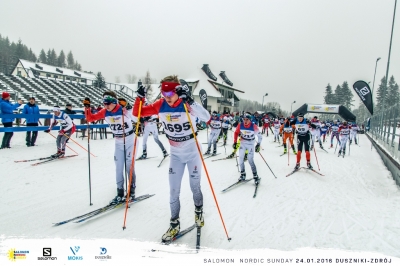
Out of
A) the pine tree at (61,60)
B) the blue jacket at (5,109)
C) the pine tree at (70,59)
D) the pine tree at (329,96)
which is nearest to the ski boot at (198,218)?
the blue jacket at (5,109)

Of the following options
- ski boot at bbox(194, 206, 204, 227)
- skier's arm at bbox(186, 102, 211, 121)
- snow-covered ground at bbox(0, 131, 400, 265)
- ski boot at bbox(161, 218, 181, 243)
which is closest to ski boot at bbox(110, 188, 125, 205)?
snow-covered ground at bbox(0, 131, 400, 265)

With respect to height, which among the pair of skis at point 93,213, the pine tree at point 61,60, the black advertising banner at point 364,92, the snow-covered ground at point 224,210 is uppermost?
the pine tree at point 61,60

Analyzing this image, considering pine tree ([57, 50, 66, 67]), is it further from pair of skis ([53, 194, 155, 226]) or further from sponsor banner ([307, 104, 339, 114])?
pair of skis ([53, 194, 155, 226])

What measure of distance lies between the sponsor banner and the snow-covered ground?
3896cm

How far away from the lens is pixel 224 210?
511 cm

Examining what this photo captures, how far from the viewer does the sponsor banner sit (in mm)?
42688

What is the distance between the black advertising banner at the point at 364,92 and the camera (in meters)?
12.8

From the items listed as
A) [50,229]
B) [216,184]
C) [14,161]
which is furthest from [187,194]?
[14,161]

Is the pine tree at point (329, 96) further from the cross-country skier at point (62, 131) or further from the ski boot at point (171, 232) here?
the ski boot at point (171, 232)

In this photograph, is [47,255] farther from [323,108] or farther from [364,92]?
[323,108]

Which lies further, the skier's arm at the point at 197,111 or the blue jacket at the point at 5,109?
the blue jacket at the point at 5,109

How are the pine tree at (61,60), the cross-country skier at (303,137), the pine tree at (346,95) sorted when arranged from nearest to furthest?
the cross-country skier at (303,137)
the pine tree at (346,95)
the pine tree at (61,60)

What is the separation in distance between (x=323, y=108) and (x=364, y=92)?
111ft

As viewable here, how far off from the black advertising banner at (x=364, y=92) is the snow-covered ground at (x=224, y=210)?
601 cm
